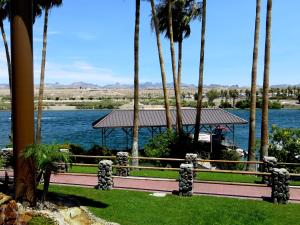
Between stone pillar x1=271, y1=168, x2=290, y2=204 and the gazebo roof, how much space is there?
16.3 m

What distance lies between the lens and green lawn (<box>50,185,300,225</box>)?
498 inches

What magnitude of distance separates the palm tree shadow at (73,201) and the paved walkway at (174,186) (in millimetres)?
2467

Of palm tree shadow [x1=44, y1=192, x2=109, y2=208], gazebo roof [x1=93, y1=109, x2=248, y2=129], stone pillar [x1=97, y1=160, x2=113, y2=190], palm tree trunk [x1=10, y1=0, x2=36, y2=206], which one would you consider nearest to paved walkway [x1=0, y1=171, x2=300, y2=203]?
stone pillar [x1=97, y1=160, x2=113, y2=190]

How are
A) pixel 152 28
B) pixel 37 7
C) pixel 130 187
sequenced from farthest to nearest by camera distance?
pixel 37 7, pixel 152 28, pixel 130 187

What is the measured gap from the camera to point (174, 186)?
56.7 ft

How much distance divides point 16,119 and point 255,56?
43.7 feet

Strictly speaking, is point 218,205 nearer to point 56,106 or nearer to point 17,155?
point 17,155

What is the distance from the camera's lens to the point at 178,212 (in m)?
13.5

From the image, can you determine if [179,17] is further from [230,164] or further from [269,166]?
[269,166]

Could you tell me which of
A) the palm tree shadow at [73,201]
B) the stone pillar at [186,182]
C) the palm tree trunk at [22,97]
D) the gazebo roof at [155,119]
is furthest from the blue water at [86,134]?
the palm tree trunk at [22,97]

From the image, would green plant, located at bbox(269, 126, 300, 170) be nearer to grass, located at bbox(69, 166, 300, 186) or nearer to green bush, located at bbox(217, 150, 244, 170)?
grass, located at bbox(69, 166, 300, 186)

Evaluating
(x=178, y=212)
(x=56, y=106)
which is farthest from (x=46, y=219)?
(x=56, y=106)

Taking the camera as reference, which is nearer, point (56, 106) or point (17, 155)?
point (17, 155)

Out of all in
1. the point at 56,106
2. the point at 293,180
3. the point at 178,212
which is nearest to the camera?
the point at 178,212
